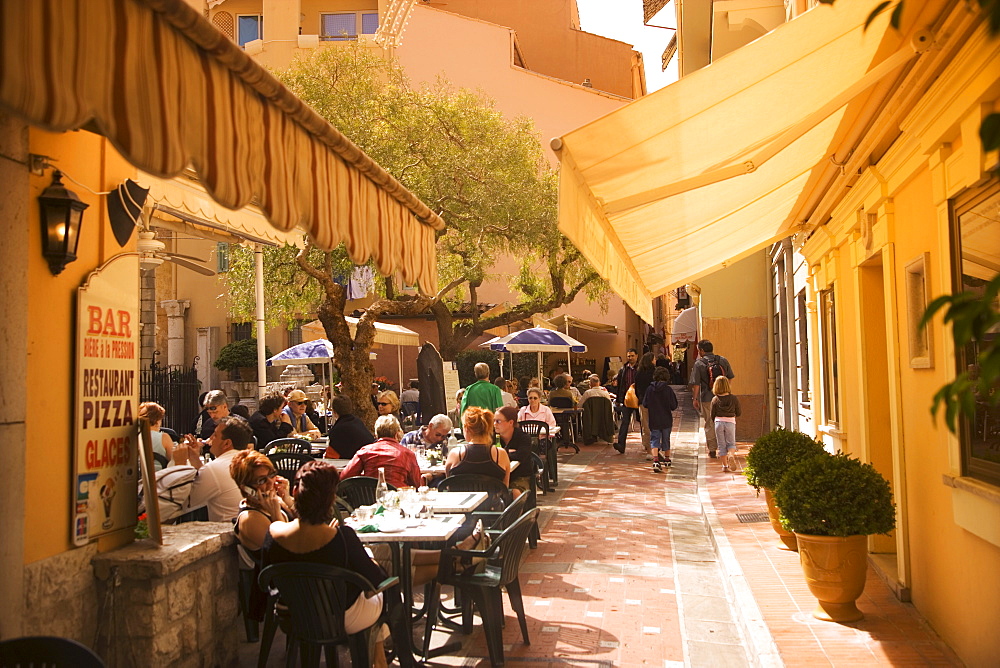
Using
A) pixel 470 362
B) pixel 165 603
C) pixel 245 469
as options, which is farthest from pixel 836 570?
pixel 470 362

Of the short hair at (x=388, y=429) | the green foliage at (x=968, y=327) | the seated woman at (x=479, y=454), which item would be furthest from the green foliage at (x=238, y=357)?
the green foliage at (x=968, y=327)

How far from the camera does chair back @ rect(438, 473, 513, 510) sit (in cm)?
683

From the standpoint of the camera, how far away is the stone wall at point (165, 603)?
13.8 feet

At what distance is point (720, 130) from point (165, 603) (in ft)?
12.7

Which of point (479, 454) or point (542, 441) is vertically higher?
point (479, 454)

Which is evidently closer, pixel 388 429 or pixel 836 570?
pixel 836 570

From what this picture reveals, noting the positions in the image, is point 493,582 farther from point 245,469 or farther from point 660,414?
point 660,414

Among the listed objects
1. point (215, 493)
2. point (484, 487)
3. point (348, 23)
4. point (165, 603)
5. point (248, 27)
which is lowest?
point (165, 603)

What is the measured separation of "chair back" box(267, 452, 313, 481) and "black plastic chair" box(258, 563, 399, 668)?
421 cm

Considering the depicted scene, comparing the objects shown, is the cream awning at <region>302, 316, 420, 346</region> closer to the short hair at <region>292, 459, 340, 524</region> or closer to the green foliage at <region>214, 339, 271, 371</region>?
the green foliage at <region>214, 339, 271, 371</region>

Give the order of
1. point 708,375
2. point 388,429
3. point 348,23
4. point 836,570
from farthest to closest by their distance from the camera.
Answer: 1. point 348,23
2. point 708,375
3. point 388,429
4. point 836,570

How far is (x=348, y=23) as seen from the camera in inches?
1159

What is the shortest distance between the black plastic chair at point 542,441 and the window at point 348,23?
2136 centimetres

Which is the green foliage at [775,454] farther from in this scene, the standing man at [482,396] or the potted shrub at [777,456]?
the standing man at [482,396]
